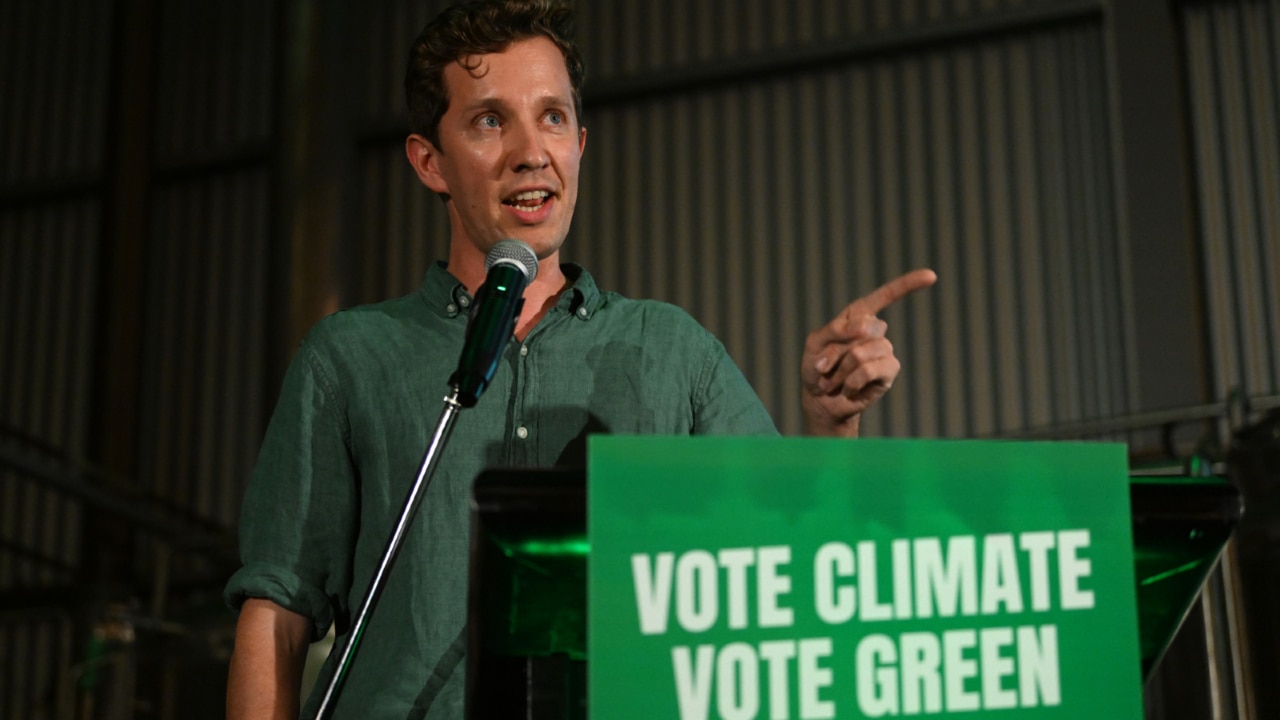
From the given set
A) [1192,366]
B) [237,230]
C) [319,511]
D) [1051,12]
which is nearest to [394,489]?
[319,511]

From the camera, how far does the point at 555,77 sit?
1553 millimetres

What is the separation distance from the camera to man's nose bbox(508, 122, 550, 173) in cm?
150

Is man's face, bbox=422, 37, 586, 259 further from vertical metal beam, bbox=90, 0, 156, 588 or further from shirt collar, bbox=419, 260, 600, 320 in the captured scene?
vertical metal beam, bbox=90, 0, 156, 588

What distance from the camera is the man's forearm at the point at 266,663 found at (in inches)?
51.4

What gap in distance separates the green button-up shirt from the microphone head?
0.81 feet

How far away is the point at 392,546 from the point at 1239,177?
530 cm

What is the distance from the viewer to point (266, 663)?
1.32 metres

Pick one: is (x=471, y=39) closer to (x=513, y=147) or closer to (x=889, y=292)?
(x=513, y=147)

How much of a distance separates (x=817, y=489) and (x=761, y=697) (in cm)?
15

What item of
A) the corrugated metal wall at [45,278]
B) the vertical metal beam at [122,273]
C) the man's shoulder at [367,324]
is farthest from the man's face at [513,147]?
the corrugated metal wall at [45,278]

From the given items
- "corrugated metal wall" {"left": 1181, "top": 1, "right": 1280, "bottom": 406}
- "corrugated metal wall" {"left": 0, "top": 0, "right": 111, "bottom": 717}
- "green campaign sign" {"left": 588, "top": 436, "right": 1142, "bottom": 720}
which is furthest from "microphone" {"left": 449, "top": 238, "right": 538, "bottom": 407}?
"corrugated metal wall" {"left": 0, "top": 0, "right": 111, "bottom": 717}

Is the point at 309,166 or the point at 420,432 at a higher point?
the point at 309,166

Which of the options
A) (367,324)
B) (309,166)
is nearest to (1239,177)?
(309,166)

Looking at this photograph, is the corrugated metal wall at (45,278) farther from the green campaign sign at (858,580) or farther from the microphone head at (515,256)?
the green campaign sign at (858,580)
